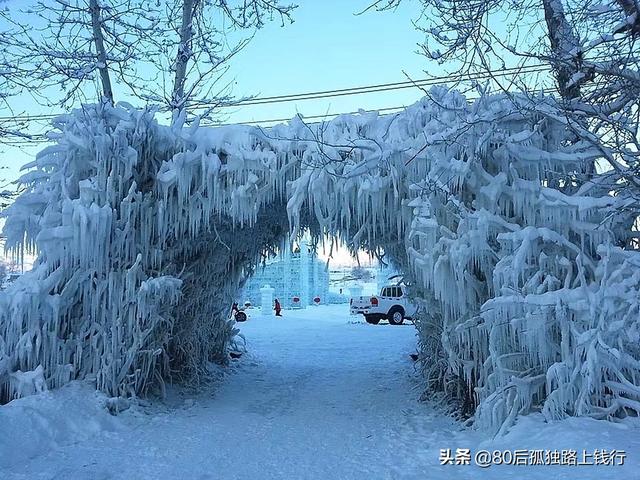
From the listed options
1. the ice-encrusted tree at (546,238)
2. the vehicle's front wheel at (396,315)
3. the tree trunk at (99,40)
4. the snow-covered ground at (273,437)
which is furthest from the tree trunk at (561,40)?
the vehicle's front wheel at (396,315)

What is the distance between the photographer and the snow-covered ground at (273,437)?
419 cm

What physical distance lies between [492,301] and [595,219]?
1.50 metres

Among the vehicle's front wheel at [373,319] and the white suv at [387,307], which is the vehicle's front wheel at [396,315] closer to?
the white suv at [387,307]

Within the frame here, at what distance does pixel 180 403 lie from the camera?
23.7 ft

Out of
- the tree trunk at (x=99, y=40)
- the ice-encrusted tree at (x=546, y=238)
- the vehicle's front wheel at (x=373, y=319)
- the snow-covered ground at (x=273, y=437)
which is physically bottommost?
the vehicle's front wheel at (x=373, y=319)

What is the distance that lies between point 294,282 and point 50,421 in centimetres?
3048

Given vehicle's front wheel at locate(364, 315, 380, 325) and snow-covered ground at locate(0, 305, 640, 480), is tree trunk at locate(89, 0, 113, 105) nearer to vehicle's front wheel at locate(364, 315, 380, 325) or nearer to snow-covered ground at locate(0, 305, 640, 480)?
snow-covered ground at locate(0, 305, 640, 480)

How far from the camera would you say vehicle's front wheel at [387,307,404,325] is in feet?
69.1

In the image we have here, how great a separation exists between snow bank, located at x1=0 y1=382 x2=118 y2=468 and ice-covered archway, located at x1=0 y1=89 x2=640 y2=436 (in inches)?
11.8

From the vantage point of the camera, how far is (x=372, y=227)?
678 centimetres

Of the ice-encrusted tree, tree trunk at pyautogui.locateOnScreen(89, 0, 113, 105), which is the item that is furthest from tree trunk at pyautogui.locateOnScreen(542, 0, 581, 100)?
tree trunk at pyautogui.locateOnScreen(89, 0, 113, 105)

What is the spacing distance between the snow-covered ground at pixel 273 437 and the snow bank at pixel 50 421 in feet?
0.04

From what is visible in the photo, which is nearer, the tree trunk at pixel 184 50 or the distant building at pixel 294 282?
the tree trunk at pixel 184 50

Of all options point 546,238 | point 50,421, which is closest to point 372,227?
point 546,238
